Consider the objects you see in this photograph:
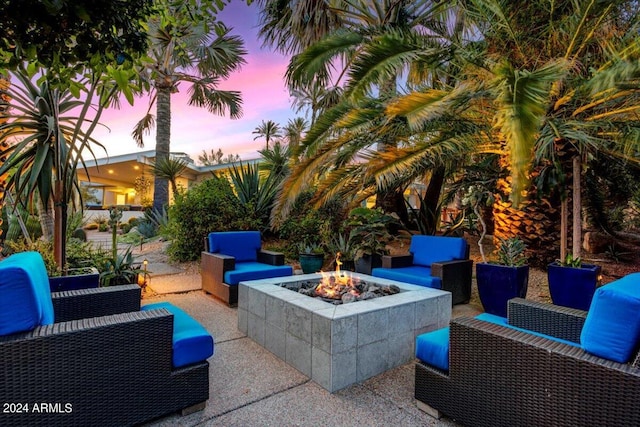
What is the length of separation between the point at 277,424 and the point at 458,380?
42.7 inches

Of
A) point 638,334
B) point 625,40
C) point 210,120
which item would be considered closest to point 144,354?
point 638,334

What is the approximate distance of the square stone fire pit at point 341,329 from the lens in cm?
239

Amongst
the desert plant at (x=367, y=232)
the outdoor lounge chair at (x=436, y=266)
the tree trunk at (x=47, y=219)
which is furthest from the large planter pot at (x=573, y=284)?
the tree trunk at (x=47, y=219)

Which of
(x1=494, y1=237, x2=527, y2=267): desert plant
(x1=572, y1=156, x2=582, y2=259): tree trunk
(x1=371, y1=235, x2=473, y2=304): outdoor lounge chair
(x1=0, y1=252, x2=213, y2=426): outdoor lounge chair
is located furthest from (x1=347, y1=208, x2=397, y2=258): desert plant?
(x1=0, y1=252, x2=213, y2=426): outdoor lounge chair

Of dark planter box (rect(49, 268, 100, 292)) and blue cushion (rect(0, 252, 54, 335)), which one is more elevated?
blue cushion (rect(0, 252, 54, 335))

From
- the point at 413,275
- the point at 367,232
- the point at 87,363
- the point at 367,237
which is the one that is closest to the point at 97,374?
the point at 87,363

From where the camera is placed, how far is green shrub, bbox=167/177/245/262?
666cm

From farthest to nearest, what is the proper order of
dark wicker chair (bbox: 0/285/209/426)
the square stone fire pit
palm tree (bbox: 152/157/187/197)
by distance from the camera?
palm tree (bbox: 152/157/187/197)
the square stone fire pit
dark wicker chair (bbox: 0/285/209/426)

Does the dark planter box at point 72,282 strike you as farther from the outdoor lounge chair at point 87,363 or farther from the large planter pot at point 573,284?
the large planter pot at point 573,284

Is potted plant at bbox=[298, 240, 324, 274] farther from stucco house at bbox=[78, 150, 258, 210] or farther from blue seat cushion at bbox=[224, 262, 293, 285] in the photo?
stucco house at bbox=[78, 150, 258, 210]

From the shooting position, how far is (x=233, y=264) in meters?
4.41

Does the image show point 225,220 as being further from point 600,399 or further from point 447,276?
point 600,399

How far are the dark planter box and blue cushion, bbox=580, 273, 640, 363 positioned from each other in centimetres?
386

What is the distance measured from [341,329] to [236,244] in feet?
9.95
